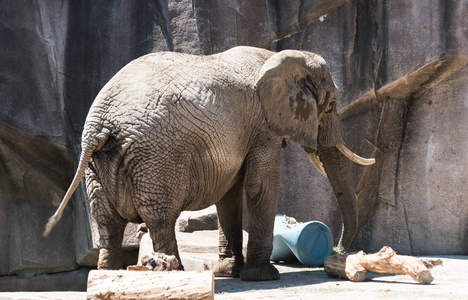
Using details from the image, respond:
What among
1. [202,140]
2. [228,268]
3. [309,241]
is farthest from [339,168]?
[202,140]

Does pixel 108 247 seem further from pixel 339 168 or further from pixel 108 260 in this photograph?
pixel 339 168

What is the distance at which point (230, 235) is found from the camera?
7.05 metres

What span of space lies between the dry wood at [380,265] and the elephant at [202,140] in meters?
0.60

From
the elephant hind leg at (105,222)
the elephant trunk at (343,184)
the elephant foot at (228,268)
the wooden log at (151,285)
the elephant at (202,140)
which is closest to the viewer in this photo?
the wooden log at (151,285)

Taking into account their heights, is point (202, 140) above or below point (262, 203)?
above

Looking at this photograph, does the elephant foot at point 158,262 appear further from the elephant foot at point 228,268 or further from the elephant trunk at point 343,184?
the elephant trunk at point 343,184

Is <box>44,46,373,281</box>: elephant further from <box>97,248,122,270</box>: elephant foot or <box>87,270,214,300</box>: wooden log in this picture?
<box>87,270,214,300</box>: wooden log

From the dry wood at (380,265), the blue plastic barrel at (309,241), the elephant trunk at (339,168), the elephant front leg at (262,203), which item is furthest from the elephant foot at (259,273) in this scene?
the elephant trunk at (339,168)

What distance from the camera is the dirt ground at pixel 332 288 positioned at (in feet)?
16.5

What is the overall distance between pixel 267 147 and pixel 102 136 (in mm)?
1628

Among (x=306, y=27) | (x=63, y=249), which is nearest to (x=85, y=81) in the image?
(x=63, y=249)

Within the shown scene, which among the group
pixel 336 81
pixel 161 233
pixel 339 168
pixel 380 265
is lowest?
pixel 380 265

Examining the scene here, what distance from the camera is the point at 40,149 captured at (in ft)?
31.0

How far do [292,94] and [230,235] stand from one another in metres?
1.55
